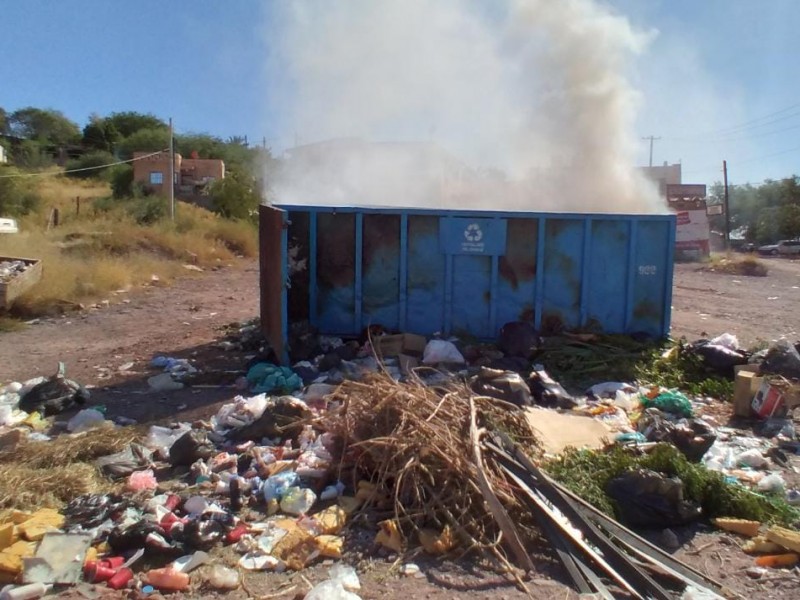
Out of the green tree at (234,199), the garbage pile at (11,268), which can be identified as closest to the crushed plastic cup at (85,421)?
the garbage pile at (11,268)

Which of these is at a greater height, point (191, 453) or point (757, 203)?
point (757, 203)

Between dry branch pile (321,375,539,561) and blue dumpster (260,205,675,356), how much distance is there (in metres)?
2.96

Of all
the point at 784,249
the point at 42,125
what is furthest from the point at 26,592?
the point at 42,125

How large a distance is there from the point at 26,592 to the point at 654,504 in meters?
2.91

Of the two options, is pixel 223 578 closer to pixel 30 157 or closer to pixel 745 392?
pixel 745 392

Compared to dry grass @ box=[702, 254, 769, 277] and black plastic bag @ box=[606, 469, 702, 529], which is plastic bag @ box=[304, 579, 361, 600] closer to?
black plastic bag @ box=[606, 469, 702, 529]

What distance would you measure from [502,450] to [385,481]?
0.64 metres

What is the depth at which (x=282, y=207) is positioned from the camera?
7.53 metres

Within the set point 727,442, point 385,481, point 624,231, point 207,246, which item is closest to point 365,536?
point 385,481

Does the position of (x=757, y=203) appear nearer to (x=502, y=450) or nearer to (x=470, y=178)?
(x=470, y=178)

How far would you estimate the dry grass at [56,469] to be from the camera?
12.7 feet

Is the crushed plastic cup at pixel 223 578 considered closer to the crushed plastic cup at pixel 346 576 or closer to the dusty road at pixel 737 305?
the crushed plastic cup at pixel 346 576

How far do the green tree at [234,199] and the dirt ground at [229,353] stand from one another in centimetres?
820

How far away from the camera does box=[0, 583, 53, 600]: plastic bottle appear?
2.96 metres
